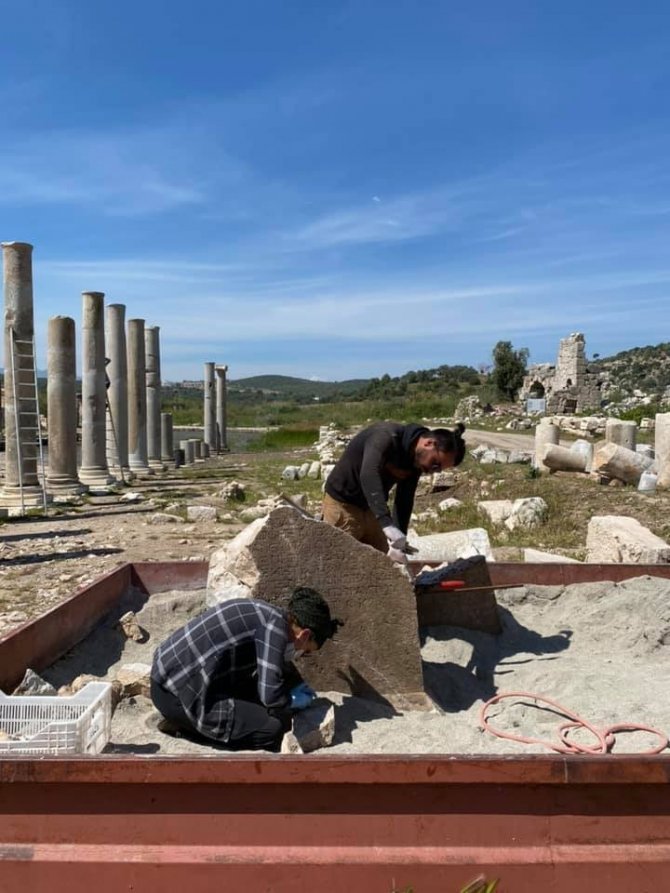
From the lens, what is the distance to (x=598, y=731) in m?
3.88

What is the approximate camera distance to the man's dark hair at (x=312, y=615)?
12.8 ft

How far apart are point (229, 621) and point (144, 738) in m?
0.74

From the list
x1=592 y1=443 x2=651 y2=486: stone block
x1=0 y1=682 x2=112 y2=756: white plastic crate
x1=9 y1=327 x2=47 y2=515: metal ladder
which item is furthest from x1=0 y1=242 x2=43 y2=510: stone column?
x1=0 y1=682 x2=112 y2=756: white plastic crate

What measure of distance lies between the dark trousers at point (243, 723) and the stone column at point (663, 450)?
35.5ft

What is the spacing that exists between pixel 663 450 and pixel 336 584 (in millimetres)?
10506

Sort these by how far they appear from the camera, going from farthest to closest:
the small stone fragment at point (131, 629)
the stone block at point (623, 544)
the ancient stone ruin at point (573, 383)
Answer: the ancient stone ruin at point (573, 383)
the stone block at point (623, 544)
the small stone fragment at point (131, 629)

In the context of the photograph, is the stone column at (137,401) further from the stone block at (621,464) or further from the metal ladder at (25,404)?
the stone block at (621,464)

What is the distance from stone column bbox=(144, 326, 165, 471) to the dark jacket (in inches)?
769

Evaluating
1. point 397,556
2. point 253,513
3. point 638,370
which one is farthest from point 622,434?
point 638,370

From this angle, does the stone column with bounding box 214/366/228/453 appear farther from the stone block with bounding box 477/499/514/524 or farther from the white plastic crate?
the white plastic crate

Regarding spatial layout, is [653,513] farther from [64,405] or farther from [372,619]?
[64,405]

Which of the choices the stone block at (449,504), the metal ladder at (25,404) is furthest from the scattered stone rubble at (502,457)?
the metal ladder at (25,404)

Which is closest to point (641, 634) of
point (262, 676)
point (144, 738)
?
point (262, 676)

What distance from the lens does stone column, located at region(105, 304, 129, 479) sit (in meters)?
19.8
